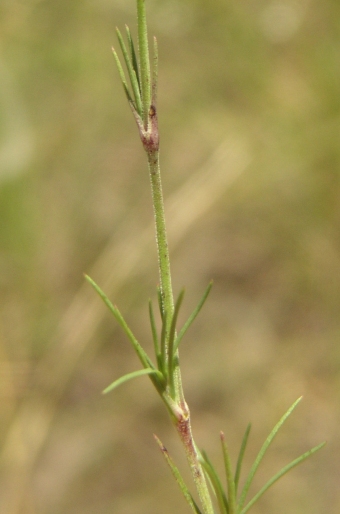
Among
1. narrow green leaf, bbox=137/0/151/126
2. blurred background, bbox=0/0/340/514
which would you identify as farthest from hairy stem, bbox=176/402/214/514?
blurred background, bbox=0/0/340/514

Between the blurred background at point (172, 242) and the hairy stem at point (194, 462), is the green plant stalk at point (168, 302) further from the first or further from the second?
the blurred background at point (172, 242)

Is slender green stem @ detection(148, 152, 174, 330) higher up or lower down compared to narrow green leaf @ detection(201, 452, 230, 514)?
higher up

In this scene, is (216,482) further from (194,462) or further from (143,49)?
(143,49)

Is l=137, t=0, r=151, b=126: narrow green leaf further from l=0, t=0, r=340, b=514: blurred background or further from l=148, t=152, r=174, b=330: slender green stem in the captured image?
l=0, t=0, r=340, b=514: blurred background

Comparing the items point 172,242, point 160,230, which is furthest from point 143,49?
point 172,242

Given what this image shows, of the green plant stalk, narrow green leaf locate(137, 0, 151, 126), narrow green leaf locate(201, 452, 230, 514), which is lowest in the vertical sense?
narrow green leaf locate(201, 452, 230, 514)

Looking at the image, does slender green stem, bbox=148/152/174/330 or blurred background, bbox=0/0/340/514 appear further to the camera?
blurred background, bbox=0/0/340/514

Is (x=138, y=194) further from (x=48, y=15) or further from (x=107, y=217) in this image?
(x=48, y=15)
